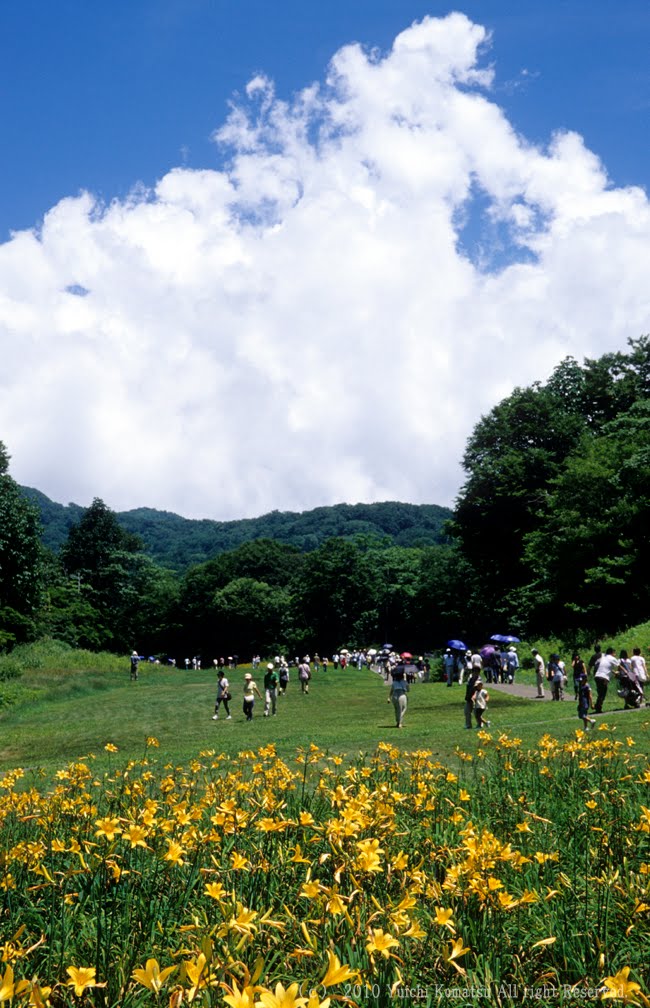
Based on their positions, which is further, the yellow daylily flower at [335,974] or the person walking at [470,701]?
the person walking at [470,701]

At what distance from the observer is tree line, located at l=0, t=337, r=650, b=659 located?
3388cm

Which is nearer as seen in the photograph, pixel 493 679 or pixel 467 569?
pixel 493 679

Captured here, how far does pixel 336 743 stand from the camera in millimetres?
11523

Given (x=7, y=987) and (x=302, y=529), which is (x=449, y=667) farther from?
(x=302, y=529)

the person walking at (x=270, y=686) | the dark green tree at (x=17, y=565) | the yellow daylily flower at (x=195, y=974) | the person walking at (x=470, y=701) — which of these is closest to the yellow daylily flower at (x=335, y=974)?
the yellow daylily flower at (x=195, y=974)

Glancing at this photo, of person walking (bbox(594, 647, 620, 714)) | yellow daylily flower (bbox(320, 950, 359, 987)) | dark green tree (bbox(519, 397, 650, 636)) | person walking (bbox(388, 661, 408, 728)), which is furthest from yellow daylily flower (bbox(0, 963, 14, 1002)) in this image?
dark green tree (bbox(519, 397, 650, 636))

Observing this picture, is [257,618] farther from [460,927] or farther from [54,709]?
[460,927]

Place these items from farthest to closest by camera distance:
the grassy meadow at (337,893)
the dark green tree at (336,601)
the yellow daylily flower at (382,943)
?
1. the dark green tree at (336,601)
2. the grassy meadow at (337,893)
3. the yellow daylily flower at (382,943)

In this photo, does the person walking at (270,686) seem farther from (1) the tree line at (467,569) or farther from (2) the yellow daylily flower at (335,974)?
(2) the yellow daylily flower at (335,974)

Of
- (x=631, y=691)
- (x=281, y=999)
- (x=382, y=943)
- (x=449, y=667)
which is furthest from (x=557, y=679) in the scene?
(x=281, y=999)

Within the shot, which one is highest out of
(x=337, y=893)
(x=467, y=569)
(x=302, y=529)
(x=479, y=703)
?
(x=302, y=529)

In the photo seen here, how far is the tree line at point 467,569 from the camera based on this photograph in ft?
111

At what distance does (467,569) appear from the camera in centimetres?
6738

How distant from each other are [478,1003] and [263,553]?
321 feet
